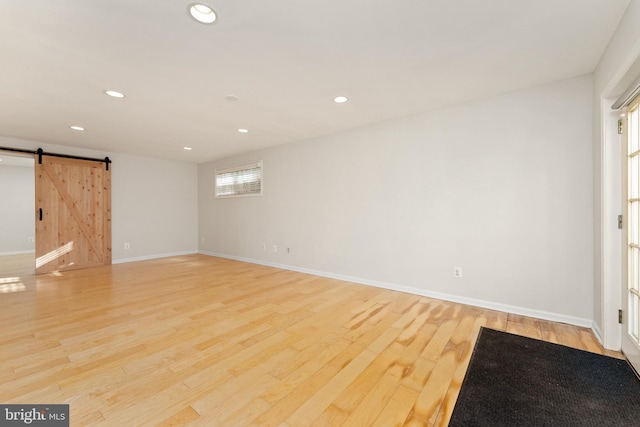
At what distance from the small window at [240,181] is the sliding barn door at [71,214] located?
2290 mm

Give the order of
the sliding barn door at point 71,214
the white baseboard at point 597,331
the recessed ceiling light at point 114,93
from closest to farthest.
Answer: the white baseboard at point 597,331 → the recessed ceiling light at point 114,93 → the sliding barn door at point 71,214

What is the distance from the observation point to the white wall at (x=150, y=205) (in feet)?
18.9

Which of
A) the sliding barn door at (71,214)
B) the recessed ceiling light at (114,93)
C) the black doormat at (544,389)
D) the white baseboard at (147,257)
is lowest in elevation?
the black doormat at (544,389)

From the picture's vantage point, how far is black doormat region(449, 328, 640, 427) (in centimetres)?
142

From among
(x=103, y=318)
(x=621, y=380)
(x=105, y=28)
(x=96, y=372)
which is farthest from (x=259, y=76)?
(x=621, y=380)

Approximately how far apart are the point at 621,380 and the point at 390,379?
5.05 ft

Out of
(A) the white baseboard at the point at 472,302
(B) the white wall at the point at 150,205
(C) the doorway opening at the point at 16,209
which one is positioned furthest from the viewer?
(C) the doorway opening at the point at 16,209

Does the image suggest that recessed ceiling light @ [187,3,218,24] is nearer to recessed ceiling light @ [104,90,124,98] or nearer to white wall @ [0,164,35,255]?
recessed ceiling light @ [104,90,124,98]

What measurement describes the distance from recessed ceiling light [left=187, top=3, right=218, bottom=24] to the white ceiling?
45 mm

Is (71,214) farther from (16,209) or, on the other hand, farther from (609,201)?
(609,201)

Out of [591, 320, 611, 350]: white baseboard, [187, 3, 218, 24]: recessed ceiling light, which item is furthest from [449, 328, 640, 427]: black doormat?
[187, 3, 218, 24]: recessed ceiling light

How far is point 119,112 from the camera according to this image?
3.36 metres

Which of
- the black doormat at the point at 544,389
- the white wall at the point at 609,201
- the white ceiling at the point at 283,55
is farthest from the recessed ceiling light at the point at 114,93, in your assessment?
the white wall at the point at 609,201

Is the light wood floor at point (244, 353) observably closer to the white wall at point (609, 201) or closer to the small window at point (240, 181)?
the white wall at point (609, 201)
